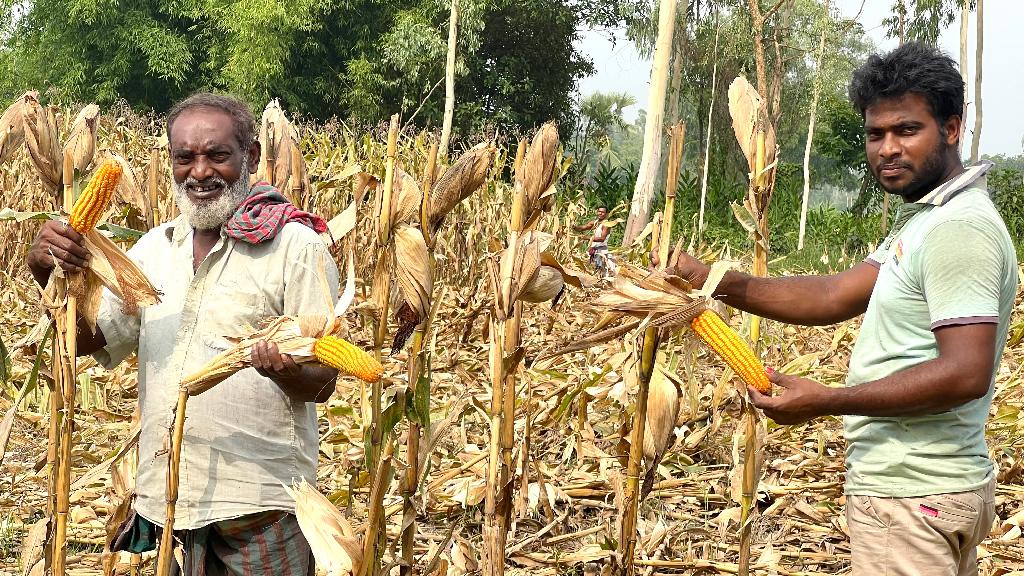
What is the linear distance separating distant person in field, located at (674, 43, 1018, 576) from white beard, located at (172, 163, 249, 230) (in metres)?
1.09

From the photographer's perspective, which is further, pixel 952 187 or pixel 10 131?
pixel 10 131

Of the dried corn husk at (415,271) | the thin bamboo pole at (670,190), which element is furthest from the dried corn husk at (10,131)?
the thin bamboo pole at (670,190)

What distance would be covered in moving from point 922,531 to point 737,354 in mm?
469

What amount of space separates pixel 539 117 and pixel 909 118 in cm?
2050

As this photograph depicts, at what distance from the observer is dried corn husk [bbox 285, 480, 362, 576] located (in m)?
1.43

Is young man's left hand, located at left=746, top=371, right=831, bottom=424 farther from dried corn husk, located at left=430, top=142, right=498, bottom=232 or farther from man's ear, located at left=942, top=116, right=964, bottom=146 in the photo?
dried corn husk, located at left=430, top=142, right=498, bottom=232

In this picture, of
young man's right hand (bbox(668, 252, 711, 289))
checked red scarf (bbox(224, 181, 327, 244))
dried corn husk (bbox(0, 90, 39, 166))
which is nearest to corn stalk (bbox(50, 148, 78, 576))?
checked red scarf (bbox(224, 181, 327, 244))

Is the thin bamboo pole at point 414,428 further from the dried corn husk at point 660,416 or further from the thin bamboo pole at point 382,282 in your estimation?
the dried corn husk at point 660,416

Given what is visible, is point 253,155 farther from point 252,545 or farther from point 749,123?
point 749,123

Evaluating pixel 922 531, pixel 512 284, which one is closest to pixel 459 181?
pixel 512 284

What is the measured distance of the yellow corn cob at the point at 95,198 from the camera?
1.63m

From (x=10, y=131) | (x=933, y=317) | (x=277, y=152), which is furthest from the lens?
(x=277, y=152)

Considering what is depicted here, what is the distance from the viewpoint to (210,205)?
74.3 inches

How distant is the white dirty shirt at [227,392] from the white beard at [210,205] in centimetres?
5
